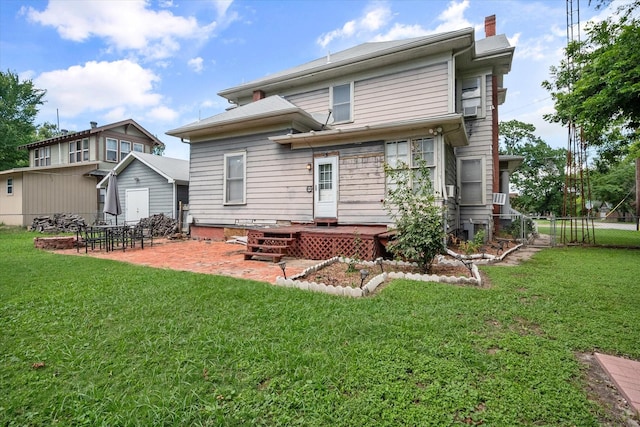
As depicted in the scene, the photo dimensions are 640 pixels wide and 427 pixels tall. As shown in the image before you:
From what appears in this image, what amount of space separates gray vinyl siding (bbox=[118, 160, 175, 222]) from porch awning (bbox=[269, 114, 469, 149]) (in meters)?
7.84

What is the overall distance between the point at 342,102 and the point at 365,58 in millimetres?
1609

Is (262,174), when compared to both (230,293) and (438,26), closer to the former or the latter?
Result: (230,293)

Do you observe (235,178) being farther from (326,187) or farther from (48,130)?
(48,130)

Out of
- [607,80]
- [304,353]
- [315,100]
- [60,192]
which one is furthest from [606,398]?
[60,192]

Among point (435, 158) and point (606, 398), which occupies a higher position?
point (435, 158)

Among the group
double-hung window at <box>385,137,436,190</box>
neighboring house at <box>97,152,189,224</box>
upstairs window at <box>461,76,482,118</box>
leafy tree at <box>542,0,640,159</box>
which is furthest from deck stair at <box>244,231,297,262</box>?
→ leafy tree at <box>542,0,640,159</box>

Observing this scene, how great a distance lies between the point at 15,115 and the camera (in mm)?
24703

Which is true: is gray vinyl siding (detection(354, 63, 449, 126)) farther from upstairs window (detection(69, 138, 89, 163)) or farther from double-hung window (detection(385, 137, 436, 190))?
upstairs window (detection(69, 138, 89, 163))

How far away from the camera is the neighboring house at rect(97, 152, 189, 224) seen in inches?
558

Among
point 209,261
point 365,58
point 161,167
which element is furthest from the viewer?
point 161,167

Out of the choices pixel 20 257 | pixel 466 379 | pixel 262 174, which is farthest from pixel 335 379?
pixel 20 257

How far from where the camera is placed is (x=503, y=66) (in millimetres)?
10109

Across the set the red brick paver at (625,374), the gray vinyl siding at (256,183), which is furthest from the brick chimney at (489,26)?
the red brick paver at (625,374)

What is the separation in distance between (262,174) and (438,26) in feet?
28.8
